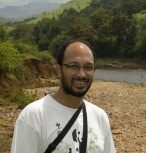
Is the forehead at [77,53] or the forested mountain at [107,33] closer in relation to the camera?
the forehead at [77,53]

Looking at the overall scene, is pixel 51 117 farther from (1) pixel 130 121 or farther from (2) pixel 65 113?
(1) pixel 130 121

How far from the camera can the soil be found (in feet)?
45.3

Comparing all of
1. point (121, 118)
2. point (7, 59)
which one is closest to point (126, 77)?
point (7, 59)

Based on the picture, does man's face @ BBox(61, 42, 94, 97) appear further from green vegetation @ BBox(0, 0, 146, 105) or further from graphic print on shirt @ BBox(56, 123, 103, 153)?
green vegetation @ BBox(0, 0, 146, 105)

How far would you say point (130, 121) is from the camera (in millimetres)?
19281

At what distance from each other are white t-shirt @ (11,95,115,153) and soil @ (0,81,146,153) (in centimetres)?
791

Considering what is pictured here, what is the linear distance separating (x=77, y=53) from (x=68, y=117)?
45 centimetres

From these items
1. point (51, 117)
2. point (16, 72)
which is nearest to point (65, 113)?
point (51, 117)

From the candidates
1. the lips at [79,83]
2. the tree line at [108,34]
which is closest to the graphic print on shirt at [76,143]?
the lips at [79,83]

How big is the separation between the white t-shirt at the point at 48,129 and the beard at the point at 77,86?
113mm

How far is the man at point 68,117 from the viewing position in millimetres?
2984

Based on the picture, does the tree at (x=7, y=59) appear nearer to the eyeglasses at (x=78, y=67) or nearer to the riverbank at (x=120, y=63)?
the eyeglasses at (x=78, y=67)

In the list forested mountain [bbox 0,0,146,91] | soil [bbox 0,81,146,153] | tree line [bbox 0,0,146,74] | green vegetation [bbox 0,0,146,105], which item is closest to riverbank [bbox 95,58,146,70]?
green vegetation [bbox 0,0,146,105]

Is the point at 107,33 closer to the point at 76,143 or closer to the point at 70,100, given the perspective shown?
the point at 70,100
